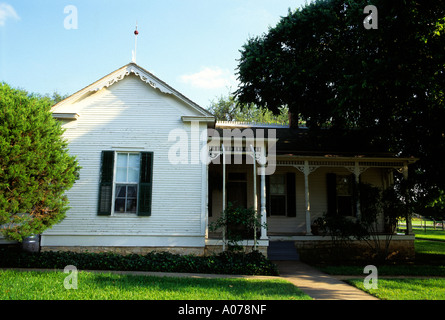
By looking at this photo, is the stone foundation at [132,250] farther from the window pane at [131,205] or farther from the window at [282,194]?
the window at [282,194]

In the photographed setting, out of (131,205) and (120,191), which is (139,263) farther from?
(120,191)

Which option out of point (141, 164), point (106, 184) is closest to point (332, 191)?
point (141, 164)

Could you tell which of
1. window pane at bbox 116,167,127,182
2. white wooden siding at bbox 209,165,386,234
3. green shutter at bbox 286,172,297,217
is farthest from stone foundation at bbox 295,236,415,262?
window pane at bbox 116,167,127,182

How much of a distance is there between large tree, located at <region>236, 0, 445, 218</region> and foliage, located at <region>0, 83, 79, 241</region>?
31.0 feet

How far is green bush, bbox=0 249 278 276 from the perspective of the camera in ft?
28.2

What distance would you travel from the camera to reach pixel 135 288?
21.0ft

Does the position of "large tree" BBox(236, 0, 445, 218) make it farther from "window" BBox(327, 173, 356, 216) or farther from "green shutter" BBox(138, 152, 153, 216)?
"green shutter" BBox(138, 152, 153, 216)

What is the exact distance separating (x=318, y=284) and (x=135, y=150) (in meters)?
6.85

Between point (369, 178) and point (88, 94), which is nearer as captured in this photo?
point (88, 94)

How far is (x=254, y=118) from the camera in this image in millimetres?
38219
